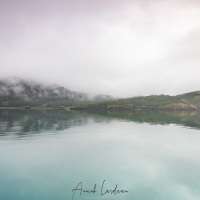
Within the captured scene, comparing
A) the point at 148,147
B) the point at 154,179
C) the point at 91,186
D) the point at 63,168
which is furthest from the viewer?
the point at 148,147

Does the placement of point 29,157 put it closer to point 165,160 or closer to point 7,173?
point 7,173

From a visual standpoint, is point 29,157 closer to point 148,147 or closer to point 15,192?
point 15,192

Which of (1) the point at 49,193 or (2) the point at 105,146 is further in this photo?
(2) the point at 105,146

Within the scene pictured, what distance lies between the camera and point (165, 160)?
48.2 meters

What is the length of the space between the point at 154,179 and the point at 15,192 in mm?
18317

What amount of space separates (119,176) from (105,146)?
81.0 feet

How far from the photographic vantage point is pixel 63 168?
136ft

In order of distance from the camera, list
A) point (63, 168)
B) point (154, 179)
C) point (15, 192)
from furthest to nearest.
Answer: point (63, 168) → point (154, 179) → point (15, 192)

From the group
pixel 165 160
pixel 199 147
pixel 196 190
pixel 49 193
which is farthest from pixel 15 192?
pixel 199 147

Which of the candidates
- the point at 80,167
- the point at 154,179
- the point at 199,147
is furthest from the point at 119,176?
the point at 199,147

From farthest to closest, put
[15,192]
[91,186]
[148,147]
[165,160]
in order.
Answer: [148,147] < [165,160] < [91,186] < [15,192]

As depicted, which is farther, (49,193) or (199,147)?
(199,147)
